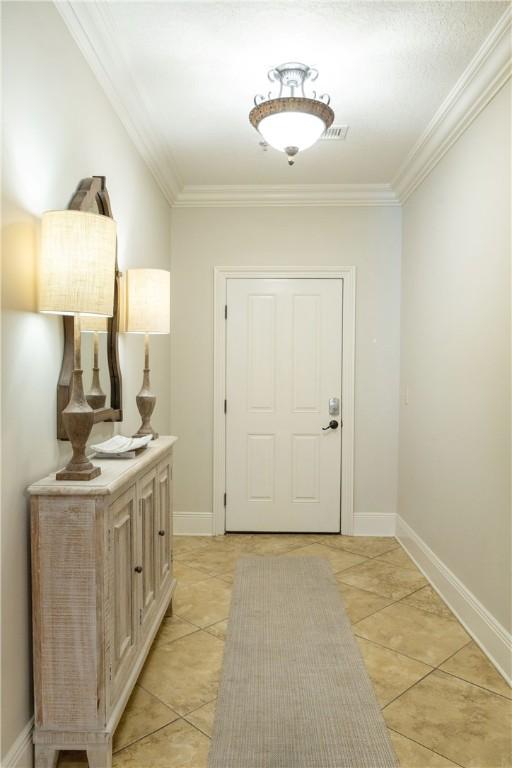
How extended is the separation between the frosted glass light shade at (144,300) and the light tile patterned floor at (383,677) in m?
1.55

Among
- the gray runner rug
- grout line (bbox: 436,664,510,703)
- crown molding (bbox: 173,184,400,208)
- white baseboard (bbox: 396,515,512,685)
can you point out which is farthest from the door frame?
grout line (bbox: 436,664,510,703)

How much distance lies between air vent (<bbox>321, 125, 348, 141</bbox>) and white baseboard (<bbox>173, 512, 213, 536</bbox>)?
2882 mm

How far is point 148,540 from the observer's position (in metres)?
2.32

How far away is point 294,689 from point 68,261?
1.88m

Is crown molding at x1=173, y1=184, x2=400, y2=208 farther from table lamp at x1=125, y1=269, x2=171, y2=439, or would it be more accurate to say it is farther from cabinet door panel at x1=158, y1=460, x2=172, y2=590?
cabinet door panel at x1=158, y1=460, x2=172, y2=590

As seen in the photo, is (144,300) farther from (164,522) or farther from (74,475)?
(74,475)

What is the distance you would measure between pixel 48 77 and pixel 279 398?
2842 mm

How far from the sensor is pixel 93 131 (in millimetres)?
2404

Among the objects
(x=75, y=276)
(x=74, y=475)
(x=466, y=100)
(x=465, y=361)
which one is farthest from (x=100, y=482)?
(x=466, y=100)

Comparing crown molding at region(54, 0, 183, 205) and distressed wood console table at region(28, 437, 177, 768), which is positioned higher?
crown molding at region(54, 0, 183, 205)

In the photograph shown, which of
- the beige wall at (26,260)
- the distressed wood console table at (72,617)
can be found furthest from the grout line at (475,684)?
the beige wall at (26,260)

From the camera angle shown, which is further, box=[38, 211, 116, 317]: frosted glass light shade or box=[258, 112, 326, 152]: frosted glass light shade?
box=[258, 112, 326, 152]: frosted glass light shade

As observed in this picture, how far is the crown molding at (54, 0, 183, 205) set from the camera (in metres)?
2.08

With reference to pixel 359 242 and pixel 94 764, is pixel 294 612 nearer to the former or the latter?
pixel 94 764
